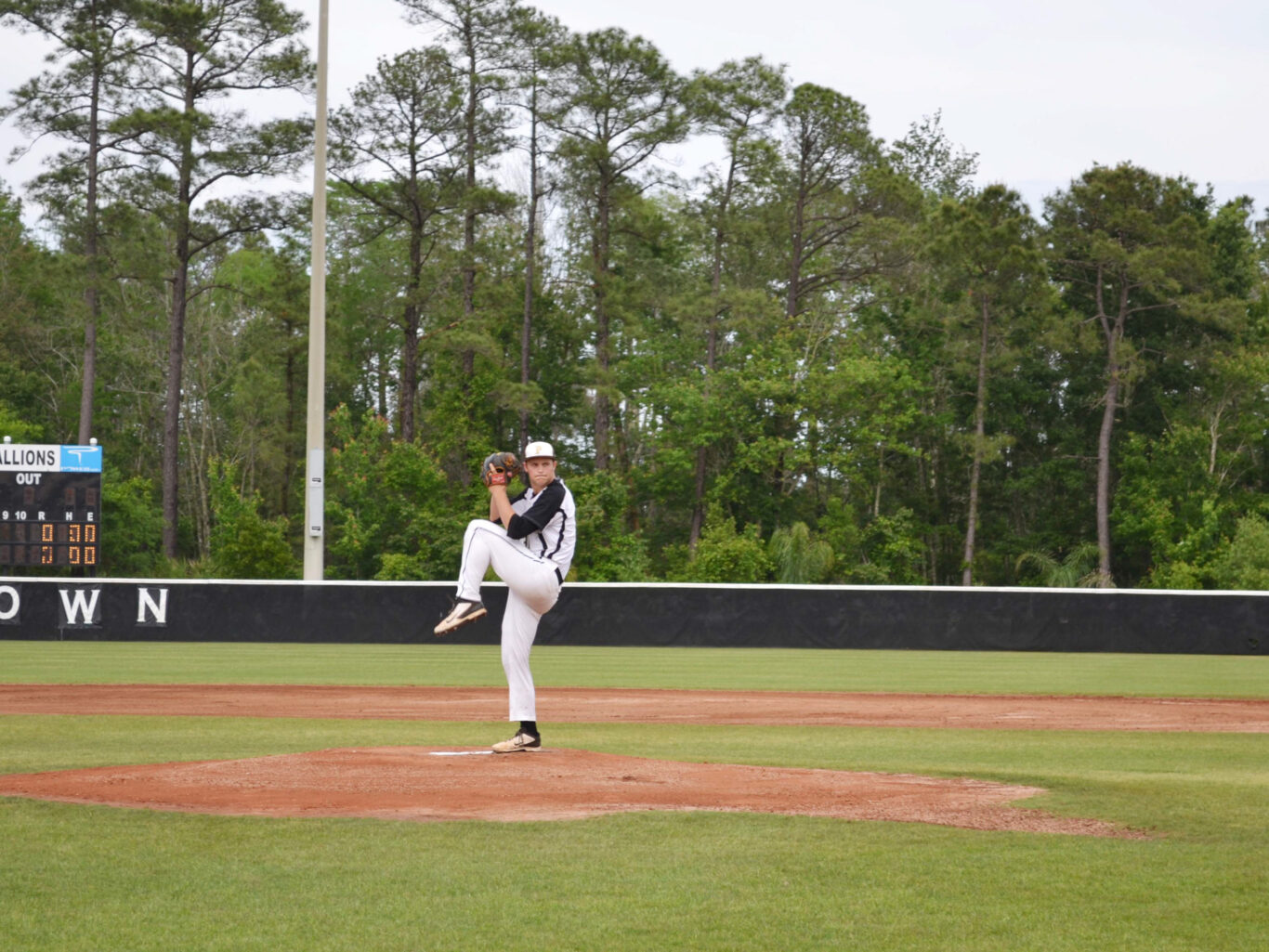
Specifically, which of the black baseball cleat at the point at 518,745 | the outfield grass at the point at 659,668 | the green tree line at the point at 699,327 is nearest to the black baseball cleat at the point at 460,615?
the black baseball cleat at the point at 518,745

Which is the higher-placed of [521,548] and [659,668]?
[521,548]

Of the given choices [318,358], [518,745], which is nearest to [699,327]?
[318,358]

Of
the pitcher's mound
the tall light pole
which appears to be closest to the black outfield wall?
the tall light pole

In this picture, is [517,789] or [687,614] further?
[687,614]

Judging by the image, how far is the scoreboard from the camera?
83.0 feet

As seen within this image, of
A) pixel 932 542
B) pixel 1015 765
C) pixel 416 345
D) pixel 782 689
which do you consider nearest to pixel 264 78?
pixel 416 345

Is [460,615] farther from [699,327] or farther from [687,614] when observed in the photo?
[699,327]

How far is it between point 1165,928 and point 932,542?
155 feet

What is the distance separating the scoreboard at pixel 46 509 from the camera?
996 inches

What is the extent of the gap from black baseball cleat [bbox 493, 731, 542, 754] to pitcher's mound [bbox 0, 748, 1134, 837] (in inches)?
3.5

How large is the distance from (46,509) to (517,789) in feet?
67.1

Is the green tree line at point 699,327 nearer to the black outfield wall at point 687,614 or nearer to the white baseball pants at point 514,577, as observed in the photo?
the black outfield wall at point 687,614

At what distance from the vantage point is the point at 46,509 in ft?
83.4

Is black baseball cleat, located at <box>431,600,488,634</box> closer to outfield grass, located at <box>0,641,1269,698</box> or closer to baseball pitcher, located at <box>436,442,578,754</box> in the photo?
baseball pitcher, located at <box>436,442,578,754</box>
